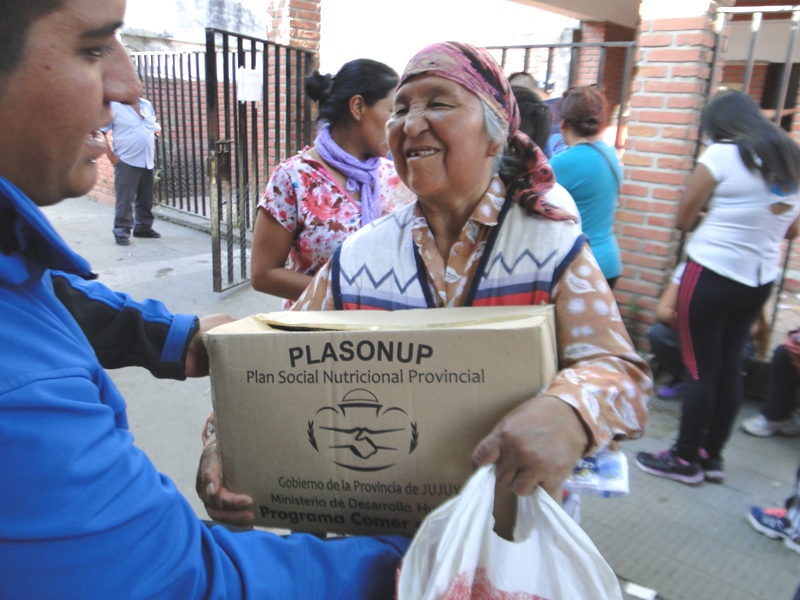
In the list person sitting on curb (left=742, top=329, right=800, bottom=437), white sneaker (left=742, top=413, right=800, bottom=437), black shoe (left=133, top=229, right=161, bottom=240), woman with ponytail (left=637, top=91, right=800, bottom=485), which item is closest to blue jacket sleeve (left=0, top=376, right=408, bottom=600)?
woman with ponytail (left=637, top=91, right=800, bottom=485)

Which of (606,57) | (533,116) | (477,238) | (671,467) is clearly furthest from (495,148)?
(606,57)

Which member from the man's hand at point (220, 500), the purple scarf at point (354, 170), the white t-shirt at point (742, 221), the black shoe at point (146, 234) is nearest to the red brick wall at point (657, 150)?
the white t-shirt at point (742, 221)

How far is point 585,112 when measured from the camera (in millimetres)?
3633

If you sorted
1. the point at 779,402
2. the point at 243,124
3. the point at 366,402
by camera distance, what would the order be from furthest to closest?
the point at 243,124 < the point at 779,402 < the point at 366,402

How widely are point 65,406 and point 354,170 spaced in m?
1.86

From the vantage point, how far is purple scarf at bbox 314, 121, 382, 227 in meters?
2.52

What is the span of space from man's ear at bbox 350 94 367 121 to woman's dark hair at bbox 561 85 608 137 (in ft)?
5.33

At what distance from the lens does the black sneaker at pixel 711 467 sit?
3.35m

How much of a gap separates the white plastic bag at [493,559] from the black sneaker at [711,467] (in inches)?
107

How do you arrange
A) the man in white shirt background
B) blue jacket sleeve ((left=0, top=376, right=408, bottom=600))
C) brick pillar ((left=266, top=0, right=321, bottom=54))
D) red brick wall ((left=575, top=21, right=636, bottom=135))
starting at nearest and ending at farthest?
blue jacket sleeve ((left=0, top=376, right=408, bottom=600)) → brick pillar ((left=266, top=0, right=321, bottom=54)) → the man in white shirt background → red brick wall ((left=575, top=21, right=636, bottom=135))

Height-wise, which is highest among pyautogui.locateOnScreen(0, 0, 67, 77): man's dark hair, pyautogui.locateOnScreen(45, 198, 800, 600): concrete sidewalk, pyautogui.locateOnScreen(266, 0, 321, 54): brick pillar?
pyautogui.locateOnScreen(266, 0, 321, 54): brick pillar

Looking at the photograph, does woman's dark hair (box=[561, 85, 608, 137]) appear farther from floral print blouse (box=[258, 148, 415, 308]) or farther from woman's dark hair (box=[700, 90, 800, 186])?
floral print blouse (box=[258, 148, 415, 308])

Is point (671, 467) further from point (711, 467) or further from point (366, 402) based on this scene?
point (366, 402)

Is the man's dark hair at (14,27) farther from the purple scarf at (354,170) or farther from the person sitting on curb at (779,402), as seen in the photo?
the person sitting on curb at (779,402)
